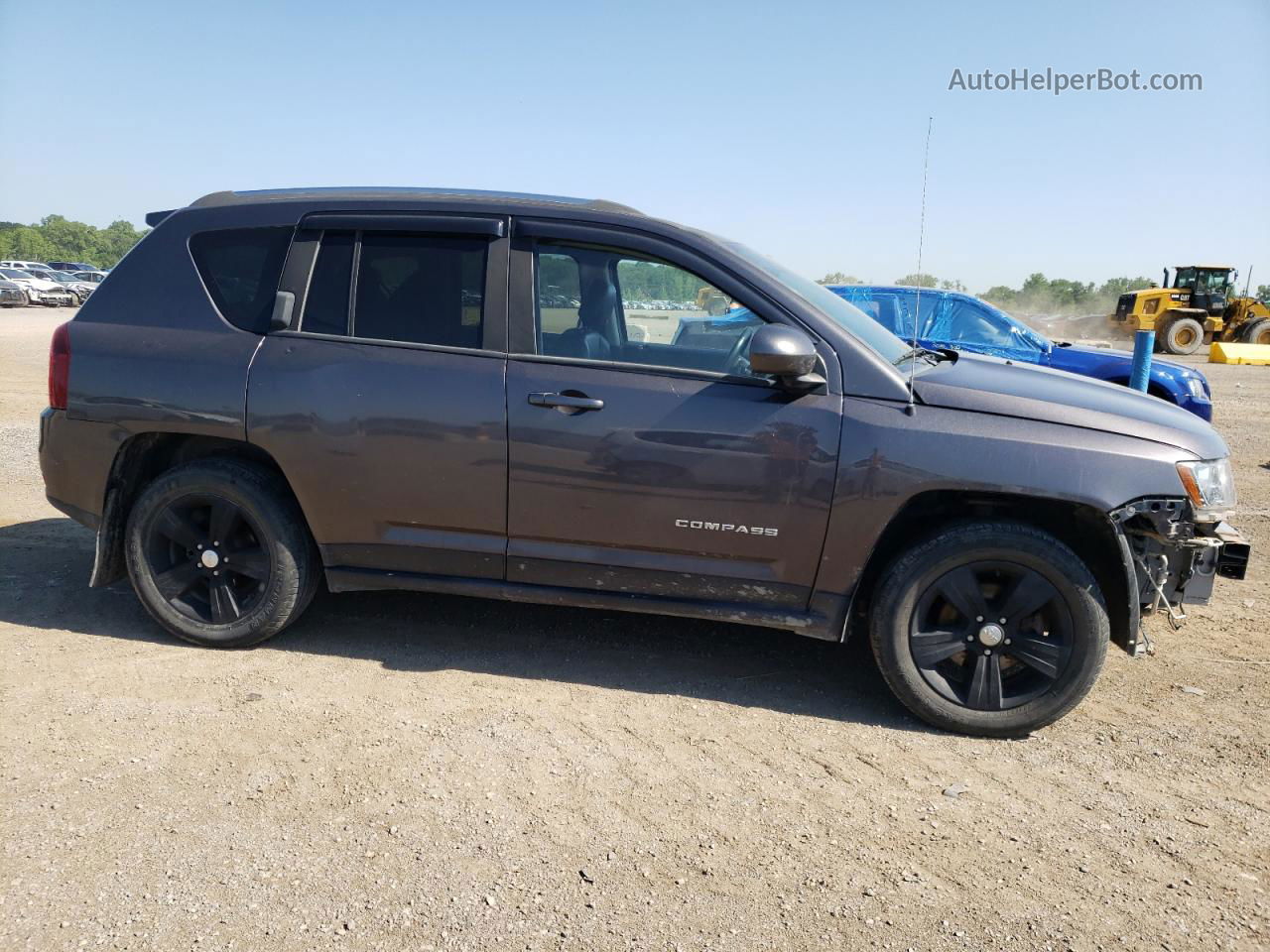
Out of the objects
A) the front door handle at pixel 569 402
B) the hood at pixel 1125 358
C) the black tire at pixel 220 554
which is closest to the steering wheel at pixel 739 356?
the front door handle at pixel 569 402

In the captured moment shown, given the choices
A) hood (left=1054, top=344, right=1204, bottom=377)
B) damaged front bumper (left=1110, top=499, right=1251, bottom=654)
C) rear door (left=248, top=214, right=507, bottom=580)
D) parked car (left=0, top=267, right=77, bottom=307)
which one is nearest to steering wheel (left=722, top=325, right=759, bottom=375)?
rear door (left=248, top=214, right=507, bottom=580)

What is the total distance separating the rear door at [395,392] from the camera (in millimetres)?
3832

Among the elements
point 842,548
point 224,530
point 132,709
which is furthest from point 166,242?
point 842,548

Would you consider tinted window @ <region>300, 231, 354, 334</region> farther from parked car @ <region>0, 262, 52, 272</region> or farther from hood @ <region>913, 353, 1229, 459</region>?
parked car @ <region>0, 262, 52, 272</region>

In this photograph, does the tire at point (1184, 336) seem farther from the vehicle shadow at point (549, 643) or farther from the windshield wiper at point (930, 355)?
the vehicle shadow at point (549, 643)

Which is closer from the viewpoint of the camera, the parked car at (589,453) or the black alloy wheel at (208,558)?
the parked car at (589,453)

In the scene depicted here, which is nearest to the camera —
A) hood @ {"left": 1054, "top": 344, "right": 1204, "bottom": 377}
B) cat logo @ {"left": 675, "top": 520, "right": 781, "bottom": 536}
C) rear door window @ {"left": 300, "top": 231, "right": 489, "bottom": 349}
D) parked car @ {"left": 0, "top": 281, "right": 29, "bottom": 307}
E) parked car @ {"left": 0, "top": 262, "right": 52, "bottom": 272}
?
cat logo @ {"left": 675, "top": 520, "right": 781, "bottom": 536}

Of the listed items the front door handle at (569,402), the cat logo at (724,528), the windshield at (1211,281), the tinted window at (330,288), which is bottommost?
the cat logo at (724,528)

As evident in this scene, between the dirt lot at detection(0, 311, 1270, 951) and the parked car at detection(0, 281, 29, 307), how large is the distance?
38.9 metres

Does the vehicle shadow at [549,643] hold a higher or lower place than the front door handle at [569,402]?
lower

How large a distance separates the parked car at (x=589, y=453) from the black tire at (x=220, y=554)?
0.05 ft

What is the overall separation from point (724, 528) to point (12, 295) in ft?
137

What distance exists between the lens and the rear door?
383 cm

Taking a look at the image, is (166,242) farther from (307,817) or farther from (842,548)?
(842,548)
